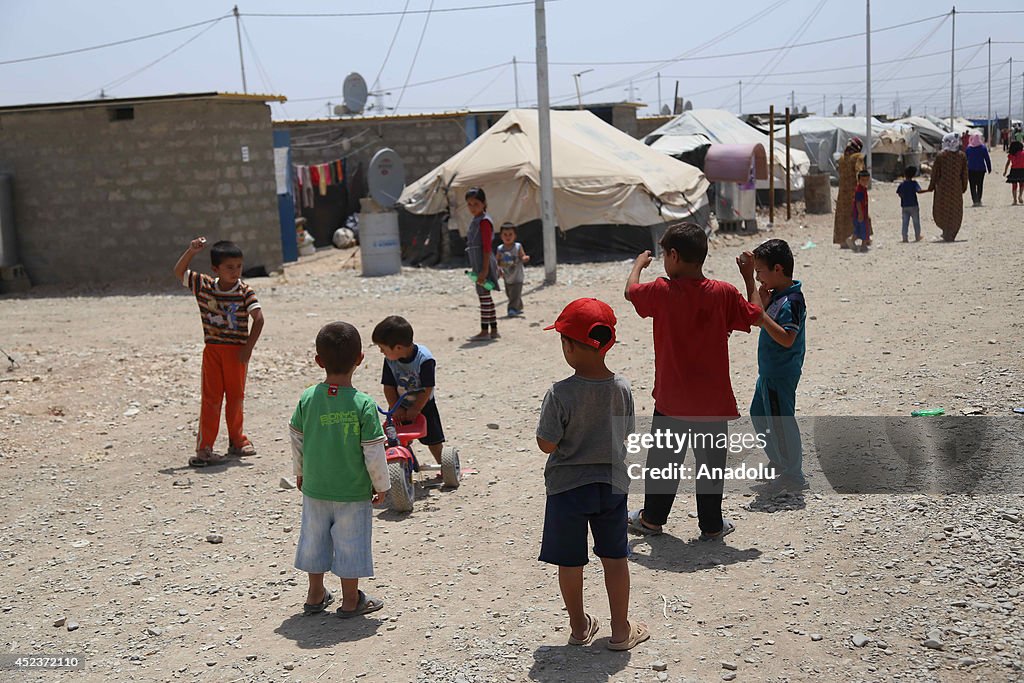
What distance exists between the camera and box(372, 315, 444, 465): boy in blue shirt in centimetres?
517

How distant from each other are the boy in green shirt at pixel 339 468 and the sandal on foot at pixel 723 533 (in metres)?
1.53

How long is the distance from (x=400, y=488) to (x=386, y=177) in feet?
54.8

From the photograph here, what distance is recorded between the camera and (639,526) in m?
4.68

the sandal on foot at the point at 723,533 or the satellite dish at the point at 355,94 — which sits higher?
the satellite dish at the point at 355,94

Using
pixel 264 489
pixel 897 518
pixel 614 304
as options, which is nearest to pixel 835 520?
pixel 897 518

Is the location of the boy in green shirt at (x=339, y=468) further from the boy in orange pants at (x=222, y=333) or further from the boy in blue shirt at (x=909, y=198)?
the boy in blue shirt at (x=909, y=198)

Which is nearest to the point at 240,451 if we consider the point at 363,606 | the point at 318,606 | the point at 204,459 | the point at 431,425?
the point at 204,459

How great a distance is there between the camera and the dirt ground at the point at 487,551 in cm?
356

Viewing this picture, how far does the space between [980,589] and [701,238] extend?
1.72m

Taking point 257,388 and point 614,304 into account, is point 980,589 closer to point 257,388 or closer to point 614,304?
point 257,388

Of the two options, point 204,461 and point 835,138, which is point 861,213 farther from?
point 835,138

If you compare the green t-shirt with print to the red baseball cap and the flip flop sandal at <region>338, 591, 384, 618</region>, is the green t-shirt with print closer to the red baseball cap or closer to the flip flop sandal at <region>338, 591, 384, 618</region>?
the flip flop sandal at <region>338, 591, 384, 618</region>

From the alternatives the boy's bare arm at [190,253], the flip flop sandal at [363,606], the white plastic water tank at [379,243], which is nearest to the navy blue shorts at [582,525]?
the flip flop sandal at [363,606]

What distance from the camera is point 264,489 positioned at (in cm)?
593
